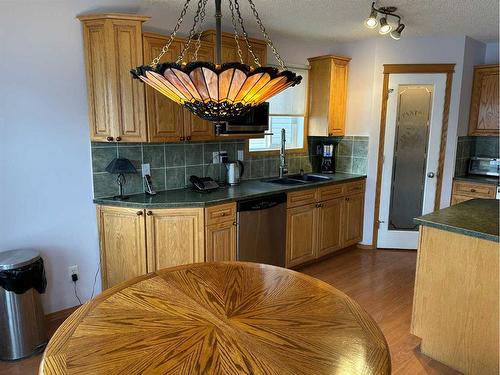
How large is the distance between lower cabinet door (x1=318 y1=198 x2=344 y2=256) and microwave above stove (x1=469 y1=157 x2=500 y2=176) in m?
1.81

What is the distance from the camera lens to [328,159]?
15.3 ft

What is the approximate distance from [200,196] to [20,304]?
149 centimetres

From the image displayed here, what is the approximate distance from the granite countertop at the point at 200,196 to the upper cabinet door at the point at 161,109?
1.61 feet

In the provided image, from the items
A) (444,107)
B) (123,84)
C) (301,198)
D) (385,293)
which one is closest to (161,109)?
(123,84)

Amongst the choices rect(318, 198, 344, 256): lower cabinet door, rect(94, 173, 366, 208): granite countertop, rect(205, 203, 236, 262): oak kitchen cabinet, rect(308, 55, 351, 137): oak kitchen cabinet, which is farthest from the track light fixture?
rect(205, 203, 236, 262): oak kitchen cabinet

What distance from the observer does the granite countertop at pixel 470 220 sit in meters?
2.12

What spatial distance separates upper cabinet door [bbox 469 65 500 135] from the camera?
4230 mm

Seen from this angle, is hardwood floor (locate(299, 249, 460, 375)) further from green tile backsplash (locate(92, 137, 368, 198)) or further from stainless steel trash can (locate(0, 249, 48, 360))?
stainless steel trash can (locate(0, 249, 48, 360))

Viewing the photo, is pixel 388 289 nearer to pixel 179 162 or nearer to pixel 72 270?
pixel 179 162

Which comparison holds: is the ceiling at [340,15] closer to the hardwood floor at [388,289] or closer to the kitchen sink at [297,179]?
the kitchen sink at [297,179]

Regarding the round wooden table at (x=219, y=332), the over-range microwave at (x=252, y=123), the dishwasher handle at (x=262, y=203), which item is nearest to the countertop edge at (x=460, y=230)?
the round wooden table at (x=219, y=332)

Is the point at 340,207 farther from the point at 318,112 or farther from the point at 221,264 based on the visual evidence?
the point at 221,264

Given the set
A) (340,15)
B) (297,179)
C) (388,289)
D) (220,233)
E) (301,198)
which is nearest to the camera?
(220,233)

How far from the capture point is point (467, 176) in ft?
14.5
